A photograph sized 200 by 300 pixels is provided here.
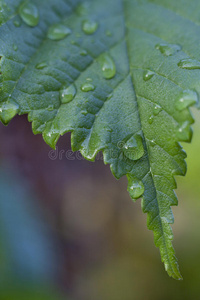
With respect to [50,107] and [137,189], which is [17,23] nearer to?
[50,107]

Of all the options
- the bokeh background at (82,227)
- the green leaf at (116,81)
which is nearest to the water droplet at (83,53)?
the green leaf at (116,81)

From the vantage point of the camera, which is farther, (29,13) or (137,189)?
(29,13)

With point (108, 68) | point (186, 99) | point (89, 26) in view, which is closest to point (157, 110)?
point (186, 99)

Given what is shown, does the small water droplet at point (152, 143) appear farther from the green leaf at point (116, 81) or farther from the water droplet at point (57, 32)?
the water droplet at point (57, 32)

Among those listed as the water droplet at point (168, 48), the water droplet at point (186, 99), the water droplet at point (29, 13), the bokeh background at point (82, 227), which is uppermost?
the water droplet at point (168, 48)

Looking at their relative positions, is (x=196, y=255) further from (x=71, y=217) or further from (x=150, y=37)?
(x=150, y=37)

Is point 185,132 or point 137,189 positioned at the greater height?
point 185,132
